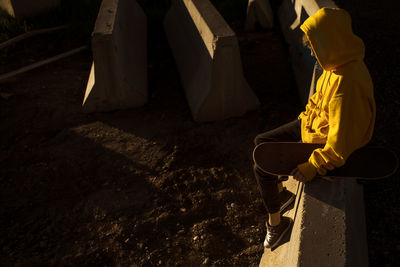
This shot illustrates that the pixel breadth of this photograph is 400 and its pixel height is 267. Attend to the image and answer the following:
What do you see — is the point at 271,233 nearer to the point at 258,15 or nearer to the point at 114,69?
the point at 114,69

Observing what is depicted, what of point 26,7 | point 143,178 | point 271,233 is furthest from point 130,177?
point 26,7

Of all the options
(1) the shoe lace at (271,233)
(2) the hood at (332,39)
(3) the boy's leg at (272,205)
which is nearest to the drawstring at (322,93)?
(2) the hood at (332,39)

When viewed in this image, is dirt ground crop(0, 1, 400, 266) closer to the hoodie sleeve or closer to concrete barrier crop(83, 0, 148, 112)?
concrete barrier crop(83, 0, 148, 112)

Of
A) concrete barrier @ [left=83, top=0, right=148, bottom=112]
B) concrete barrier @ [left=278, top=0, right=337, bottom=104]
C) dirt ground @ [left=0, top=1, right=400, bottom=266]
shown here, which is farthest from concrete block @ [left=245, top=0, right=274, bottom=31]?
concrete barrier @ [left=83, top=0, right=148, bottom=112]

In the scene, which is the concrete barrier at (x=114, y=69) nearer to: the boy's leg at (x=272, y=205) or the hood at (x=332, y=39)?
the boy's leg at (x=272, y=205)

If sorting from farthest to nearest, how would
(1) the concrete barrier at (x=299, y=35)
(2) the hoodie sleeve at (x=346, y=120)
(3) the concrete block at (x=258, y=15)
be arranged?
(3) the concrete block at (x=258, y=15)
(1) the concrete barrier at (x=299, y=35)
(2) the hoodie sleeve at (x=346, y=120)

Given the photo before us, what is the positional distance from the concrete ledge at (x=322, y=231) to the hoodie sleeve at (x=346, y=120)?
0.29m

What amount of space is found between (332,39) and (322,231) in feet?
3.81

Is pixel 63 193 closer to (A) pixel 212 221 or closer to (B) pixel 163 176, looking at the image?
(B) pixel 163 176

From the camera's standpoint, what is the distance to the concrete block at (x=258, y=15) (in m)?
6.78

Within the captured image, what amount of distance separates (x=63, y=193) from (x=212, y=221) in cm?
153

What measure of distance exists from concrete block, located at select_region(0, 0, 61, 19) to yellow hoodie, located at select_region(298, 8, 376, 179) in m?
6.20

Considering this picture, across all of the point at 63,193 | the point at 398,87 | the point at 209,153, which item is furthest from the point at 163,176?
the point at 398,87

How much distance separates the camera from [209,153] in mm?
4336
